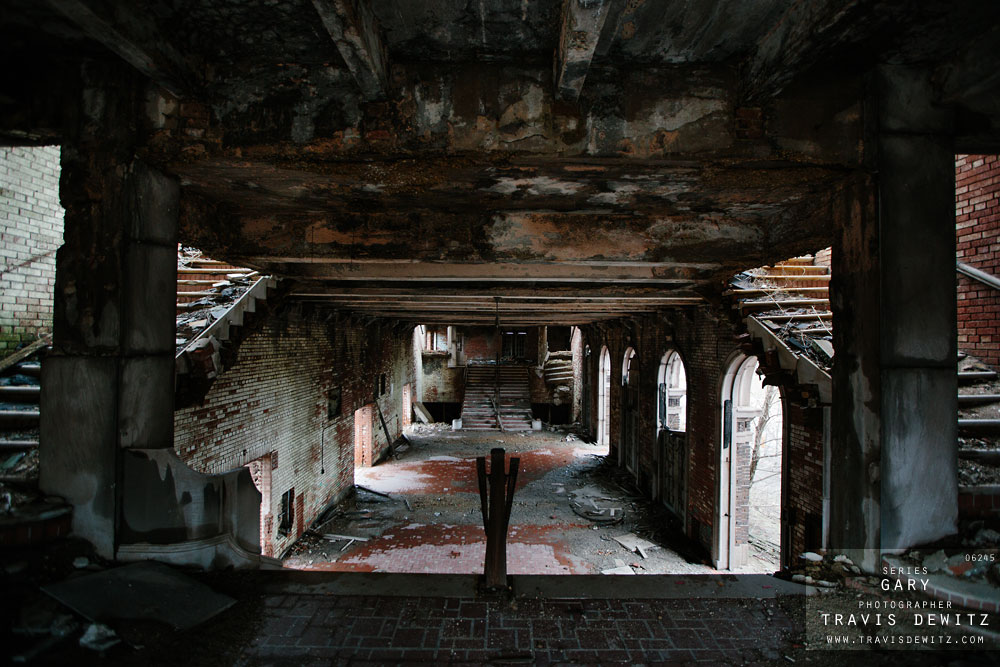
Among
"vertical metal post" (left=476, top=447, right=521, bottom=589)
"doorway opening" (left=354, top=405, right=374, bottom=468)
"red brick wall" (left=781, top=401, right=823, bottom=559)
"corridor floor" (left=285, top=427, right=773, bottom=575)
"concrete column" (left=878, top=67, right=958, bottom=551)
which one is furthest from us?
"doorway opening" (left=354, top=405, right=374, bottom=468)

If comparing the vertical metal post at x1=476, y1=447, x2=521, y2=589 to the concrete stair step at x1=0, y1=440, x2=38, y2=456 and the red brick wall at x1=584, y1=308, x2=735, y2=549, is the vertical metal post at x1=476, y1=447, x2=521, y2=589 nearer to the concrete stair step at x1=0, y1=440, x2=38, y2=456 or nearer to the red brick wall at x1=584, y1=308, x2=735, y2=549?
the concrete stair step at x1=0, y1=440, x2=38, y2=456

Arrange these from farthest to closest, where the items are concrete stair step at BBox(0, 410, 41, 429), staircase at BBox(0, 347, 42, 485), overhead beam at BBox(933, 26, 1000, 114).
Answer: concrete stair step at BBox(0, 410, 41, 429)
staircase at BBox(0, 347, 42, 485)
overhead beam at BBox(933, 26, 1000, 114)

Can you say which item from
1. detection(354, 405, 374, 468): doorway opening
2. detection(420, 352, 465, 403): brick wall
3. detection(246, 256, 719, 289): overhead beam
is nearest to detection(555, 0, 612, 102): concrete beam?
detection(246, 256, 719, 289): overhead beam

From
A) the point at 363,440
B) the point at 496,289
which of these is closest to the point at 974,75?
the point at 496,289

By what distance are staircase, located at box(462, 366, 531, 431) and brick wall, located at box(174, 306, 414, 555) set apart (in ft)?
23.1

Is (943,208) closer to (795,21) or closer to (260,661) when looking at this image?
(795,21)

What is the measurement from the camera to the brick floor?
7.92 feet

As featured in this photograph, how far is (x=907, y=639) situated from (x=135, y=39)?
197 inches

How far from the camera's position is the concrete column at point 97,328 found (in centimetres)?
282

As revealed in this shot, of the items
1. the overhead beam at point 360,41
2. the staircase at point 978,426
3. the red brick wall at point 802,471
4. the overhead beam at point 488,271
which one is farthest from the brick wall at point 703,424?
the overhead beam at point 360,41

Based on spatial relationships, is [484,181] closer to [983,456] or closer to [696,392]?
[983,456]

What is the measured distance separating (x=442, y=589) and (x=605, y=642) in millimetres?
1114

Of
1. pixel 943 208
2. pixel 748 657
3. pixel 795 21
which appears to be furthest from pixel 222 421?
pixel 943 208

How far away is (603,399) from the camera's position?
15469mm
